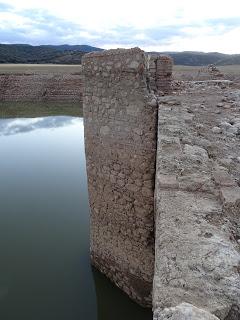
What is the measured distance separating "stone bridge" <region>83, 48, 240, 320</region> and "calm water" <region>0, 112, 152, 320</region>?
0.48 metres

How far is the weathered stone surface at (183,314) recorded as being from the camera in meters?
1.63

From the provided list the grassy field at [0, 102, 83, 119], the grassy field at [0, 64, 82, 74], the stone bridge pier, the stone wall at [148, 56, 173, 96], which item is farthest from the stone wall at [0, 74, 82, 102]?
the stone bridge pier

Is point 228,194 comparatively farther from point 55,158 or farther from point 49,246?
point 55,158

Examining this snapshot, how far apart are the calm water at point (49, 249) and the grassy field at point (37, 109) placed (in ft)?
41.2

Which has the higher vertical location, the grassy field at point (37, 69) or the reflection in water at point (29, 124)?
the grassy field at point (37, 69)

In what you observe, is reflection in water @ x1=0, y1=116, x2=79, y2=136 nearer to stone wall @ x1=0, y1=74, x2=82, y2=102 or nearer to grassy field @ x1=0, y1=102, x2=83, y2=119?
grassy field @ x1=0, y1=102, x2=83, y2=119

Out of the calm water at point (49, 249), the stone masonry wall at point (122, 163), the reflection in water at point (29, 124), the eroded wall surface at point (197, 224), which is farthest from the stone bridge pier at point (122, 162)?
the reflection in water at point (29, 124)

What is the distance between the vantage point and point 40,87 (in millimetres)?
34656

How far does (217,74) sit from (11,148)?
29.9ft

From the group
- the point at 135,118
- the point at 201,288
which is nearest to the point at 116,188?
the point at 135,118

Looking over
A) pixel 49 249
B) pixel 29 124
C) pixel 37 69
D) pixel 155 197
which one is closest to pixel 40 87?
pixel 29 124

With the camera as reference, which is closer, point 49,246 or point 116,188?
point 116,188

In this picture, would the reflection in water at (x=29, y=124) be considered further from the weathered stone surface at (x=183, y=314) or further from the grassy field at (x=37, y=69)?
the weathered stone surface at (x=183, y=314)

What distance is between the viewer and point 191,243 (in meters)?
2.25
